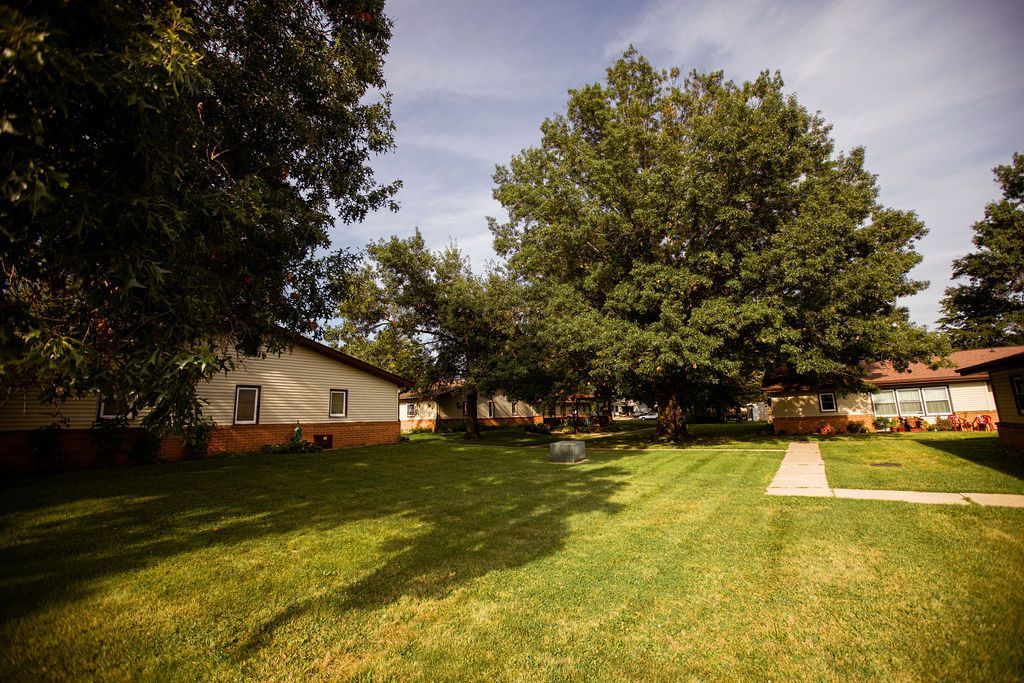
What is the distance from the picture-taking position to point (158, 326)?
5578mm

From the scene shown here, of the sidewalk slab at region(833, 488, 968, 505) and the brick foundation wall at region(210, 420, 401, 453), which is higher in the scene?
the brick foundation wall at region(210, 420, 401, 453)

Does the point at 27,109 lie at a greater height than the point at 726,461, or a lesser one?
greater

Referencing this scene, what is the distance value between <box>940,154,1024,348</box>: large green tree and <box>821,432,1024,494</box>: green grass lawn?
17719 millimetres

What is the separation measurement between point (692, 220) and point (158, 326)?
18.6 meters

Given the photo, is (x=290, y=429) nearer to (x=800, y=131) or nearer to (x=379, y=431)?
(x=379, y=431)

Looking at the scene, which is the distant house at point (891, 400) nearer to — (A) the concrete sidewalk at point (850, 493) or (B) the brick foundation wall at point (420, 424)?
(A) the concrete sidewalk at point (850, 493)

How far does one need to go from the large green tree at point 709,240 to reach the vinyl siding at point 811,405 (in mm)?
5573

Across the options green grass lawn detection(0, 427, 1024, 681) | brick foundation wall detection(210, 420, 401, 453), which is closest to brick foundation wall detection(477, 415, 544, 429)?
brick foundation wall detection(210, 420, 401, 453)

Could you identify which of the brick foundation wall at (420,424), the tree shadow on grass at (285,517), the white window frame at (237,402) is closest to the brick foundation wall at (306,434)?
the white window frame at (237,402)

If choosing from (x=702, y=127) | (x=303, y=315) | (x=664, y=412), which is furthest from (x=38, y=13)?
(x=664, y=412)

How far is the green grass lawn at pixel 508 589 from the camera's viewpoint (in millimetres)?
3297

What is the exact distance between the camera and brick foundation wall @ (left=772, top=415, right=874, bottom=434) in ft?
86.0

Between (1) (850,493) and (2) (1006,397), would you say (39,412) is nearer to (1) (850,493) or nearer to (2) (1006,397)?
(1) (850,493)

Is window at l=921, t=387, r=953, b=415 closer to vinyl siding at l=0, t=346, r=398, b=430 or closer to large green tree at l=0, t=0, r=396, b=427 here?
vinyl siding at l=0, t=346, r=398, b=430
